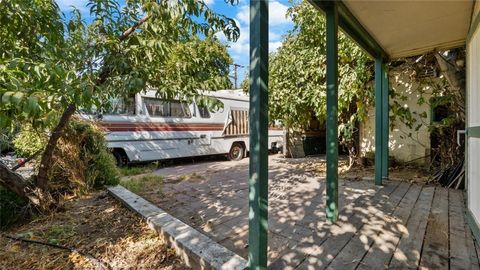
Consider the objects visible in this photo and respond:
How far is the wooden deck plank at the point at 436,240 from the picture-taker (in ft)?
5.79

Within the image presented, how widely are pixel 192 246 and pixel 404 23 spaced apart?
9.86 feet

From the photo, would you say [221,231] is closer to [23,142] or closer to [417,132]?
[23,142]

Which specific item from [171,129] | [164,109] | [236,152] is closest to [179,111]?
[164,109]

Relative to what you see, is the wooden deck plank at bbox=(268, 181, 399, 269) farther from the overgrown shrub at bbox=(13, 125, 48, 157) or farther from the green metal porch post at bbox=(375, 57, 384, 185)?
the overgrown shrub at bbox=(13, 125, 48, 157)

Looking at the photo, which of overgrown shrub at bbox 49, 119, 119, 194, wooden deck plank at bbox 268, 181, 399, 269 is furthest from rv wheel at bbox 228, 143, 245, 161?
wooden deck plank at bbox 268, 181, 399, 269

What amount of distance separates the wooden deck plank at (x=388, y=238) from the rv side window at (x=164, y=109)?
490cm

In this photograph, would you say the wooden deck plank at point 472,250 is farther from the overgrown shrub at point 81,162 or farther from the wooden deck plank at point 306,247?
the overgrown shrub at point 81,162

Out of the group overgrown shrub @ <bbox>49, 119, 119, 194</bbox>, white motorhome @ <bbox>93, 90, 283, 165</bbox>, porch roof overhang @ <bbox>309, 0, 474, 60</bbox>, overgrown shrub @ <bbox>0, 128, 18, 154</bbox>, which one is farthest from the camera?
white motorhome @ <bbox>93, 90, 283, 165</bbox>

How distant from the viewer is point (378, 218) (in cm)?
253

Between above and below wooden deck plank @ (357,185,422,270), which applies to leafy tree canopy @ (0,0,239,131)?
above

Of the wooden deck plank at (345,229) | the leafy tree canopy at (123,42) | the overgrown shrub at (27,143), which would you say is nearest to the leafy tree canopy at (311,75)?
the wooden deck plank at (345,229)

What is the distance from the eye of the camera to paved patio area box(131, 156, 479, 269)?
182 cm

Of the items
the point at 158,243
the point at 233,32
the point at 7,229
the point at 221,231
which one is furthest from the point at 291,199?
the point at 7,229

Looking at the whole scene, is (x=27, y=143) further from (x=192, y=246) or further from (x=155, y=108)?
(x=192, y=246)
